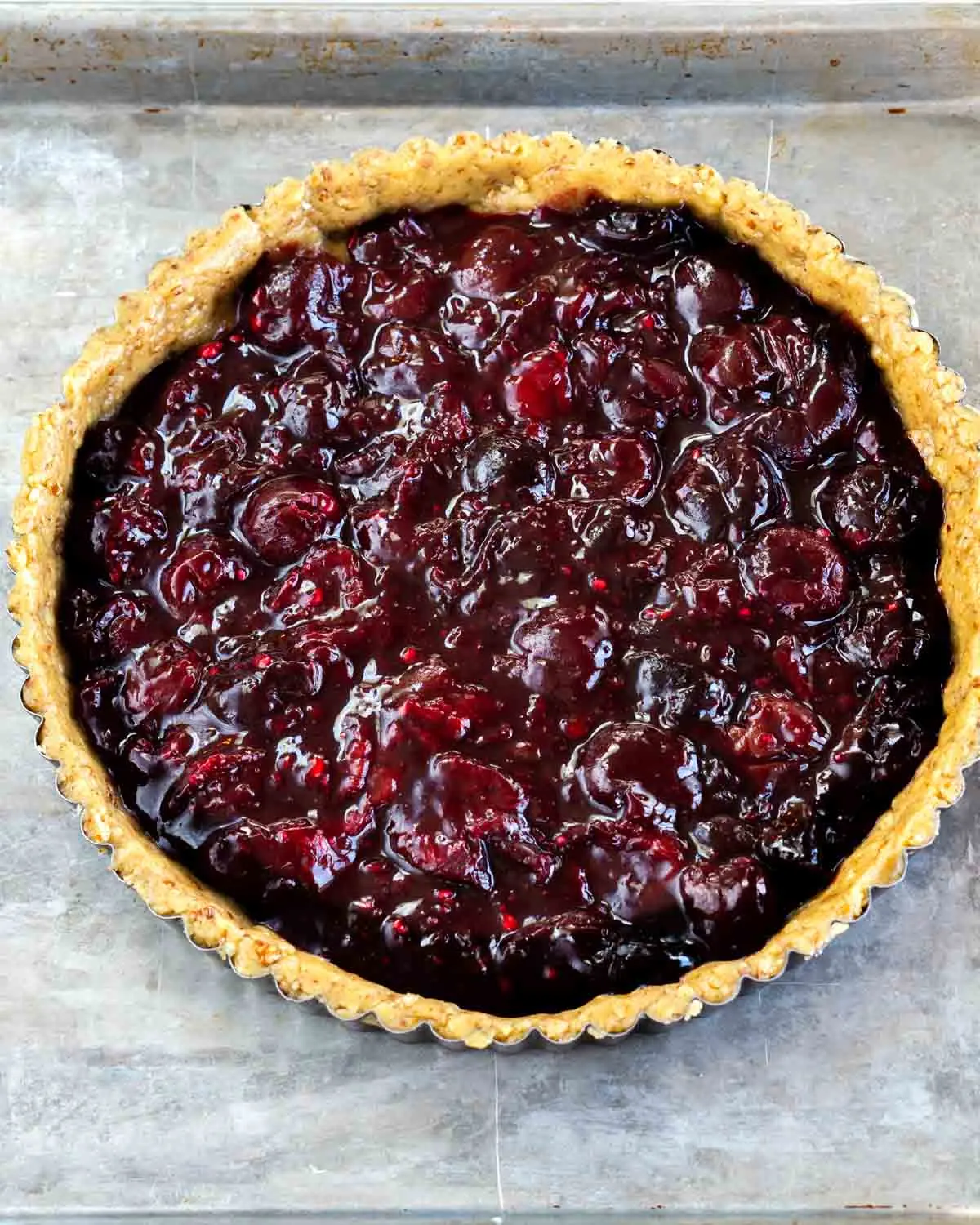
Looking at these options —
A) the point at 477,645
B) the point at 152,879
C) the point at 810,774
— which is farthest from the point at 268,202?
the point at 810,774

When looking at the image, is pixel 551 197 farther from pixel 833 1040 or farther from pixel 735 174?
pixel 833 1040

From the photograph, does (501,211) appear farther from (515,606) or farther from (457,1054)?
(457,1054)

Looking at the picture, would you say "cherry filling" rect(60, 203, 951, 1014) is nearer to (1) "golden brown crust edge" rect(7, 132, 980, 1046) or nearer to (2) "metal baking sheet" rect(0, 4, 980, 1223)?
(1) "golden brown crust edge" rect(7, 132, 980, 1046)

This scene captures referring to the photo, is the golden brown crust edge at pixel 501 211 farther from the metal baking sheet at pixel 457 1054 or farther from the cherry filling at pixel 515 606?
the metal baking sheet at pixel 457 1054

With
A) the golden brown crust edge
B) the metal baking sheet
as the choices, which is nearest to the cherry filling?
the golden brown crust edge

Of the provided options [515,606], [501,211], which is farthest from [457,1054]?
[501,211]

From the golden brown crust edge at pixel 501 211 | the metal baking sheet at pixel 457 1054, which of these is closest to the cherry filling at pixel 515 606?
the golden brown crust edge at pixel 501 211
